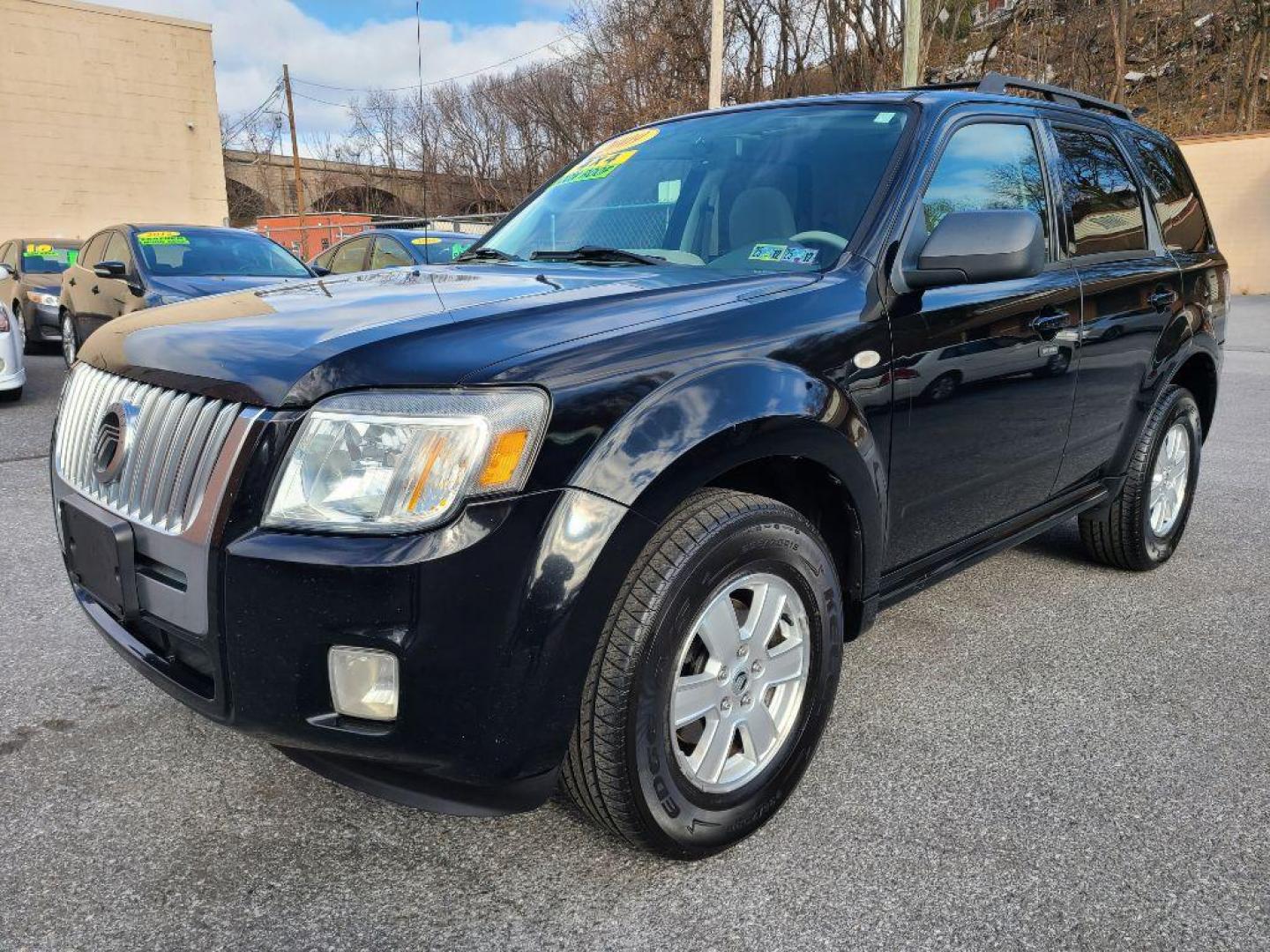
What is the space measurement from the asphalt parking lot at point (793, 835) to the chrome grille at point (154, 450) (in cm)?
77

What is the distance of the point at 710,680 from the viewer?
2.13 meters

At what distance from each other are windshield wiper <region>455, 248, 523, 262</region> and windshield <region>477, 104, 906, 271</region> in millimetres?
14

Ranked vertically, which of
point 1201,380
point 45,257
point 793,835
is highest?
point 45,257

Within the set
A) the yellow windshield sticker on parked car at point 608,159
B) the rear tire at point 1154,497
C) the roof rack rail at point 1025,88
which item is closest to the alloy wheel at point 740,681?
the yellow windshield sticker on parked car at point 608,159

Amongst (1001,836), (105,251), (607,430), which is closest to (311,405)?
(607,430)

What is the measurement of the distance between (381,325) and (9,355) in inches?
310

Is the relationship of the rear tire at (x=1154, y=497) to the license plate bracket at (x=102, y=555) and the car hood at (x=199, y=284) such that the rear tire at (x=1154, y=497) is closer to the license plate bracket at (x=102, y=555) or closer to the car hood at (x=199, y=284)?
the license plate bracket at (x=102, y=555)

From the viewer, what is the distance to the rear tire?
12.8 feet

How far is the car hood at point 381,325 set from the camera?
5.98 feet

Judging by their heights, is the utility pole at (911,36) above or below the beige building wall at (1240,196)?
above

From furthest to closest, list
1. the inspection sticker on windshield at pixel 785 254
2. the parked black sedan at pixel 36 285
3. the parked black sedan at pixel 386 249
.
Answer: the parked black sedan at pixel 36 285 < the parked black sedan at pixel 386 249 < the inspection sticker on windshield at pixel 785 254

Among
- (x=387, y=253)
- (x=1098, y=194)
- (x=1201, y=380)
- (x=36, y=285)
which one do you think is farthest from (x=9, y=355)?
(x=1201, y=380)

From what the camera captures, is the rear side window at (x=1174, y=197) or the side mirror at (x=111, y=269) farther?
the side mirror at (x=111, y=269)

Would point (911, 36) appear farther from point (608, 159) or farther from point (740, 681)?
point (740, 681)
